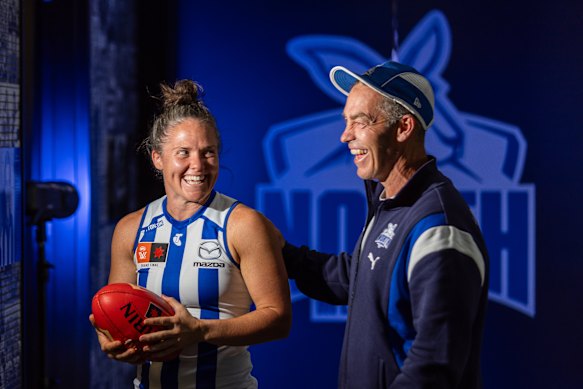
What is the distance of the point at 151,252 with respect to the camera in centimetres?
179

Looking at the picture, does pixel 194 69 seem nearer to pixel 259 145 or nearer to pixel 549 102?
pixel 259 145

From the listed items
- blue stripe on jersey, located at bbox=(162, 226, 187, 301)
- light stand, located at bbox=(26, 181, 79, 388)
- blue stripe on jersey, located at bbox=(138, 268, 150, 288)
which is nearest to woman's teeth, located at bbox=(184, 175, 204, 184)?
blue stripe on jersey, located at bbox=(162, 226, 187, 301)

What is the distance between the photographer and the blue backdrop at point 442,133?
3555 millimetres

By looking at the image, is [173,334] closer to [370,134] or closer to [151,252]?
[151,252]

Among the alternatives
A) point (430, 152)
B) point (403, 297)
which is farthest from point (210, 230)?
point (430, 152)

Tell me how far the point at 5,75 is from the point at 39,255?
2.63ft

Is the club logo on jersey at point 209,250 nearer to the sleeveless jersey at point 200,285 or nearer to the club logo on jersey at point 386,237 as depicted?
the sleeveless jersey at point 200,285

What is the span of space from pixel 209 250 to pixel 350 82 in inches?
21.2

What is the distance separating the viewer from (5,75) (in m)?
2.29

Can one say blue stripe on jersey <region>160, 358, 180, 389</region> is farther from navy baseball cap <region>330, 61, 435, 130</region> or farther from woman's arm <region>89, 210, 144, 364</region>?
navy baseball cap <region>330, 61, 435, 130</region>

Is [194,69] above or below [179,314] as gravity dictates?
above

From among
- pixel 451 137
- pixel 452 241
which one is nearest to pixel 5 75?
pixel 452 241

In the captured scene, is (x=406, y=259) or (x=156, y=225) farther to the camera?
(x=156, y=225)

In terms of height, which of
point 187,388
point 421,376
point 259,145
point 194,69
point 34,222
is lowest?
point 187,388
